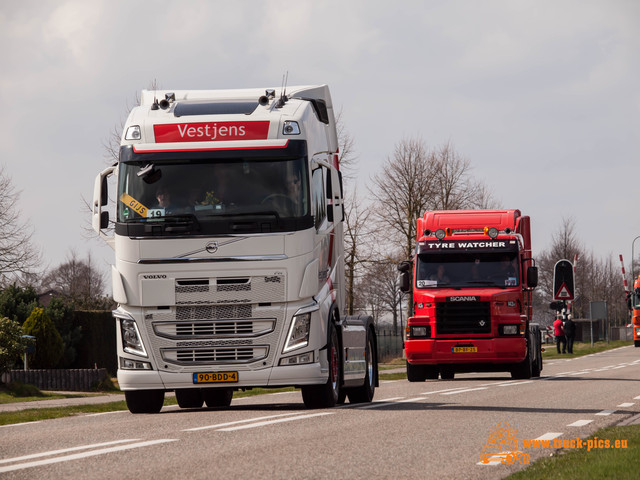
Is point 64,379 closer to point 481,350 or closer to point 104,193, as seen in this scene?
point 481,350

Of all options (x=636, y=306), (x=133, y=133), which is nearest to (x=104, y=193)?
(x=133, y=133)

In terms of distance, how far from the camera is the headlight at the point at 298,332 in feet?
46.3

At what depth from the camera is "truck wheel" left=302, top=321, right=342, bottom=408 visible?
48.6ft

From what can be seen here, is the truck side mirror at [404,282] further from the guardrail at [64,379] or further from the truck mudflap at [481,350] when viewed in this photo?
the guardrail at [64,379]

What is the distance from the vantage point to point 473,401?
54.7 ft

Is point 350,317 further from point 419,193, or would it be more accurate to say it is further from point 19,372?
point 419,193

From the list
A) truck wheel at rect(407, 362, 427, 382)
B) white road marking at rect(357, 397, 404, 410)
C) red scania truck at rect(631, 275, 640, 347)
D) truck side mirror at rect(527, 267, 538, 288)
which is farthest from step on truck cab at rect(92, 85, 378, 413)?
red scania truck at rect(631, 275, 640, 347)

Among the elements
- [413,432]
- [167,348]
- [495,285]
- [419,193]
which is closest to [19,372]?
[495,285]

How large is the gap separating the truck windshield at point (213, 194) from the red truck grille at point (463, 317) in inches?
412

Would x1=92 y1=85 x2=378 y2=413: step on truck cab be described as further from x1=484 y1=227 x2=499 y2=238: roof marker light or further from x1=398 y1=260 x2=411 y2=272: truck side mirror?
x1=484 y1=227 x2=499 y2=238: roof marker light

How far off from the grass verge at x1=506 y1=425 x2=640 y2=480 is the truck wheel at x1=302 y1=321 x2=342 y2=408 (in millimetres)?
5210

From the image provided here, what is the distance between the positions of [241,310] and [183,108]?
282 cm

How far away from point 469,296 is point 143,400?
1034cm

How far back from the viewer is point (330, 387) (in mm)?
14875
